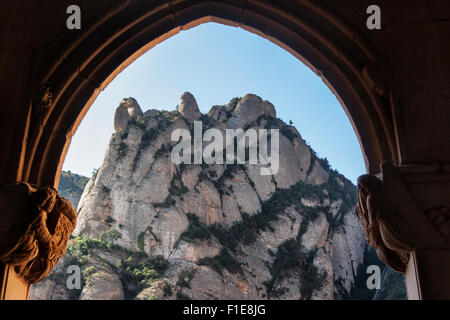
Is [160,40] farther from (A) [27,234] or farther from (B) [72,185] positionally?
(B) [72,185]

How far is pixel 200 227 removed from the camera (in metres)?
31.0

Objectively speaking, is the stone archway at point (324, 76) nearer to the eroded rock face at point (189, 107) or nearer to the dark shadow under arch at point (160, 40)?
the dark shadow under arch at point (160, 40)

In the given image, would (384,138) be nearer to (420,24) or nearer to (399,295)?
(420,24)

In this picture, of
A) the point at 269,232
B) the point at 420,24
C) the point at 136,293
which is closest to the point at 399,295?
the point at 269,232

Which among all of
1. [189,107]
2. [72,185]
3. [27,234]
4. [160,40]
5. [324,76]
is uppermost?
[189,107]

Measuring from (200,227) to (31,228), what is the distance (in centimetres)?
2842

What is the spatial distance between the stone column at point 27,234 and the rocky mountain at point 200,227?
928 inches

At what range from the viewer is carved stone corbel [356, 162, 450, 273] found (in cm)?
259

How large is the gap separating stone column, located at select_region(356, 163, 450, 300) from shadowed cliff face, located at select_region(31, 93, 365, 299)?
80.1 ft

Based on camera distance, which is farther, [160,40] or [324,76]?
[160,40]

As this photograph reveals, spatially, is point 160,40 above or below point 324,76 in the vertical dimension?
above

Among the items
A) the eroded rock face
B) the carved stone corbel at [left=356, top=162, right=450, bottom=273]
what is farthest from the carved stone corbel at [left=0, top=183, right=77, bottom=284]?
the eroded rock face

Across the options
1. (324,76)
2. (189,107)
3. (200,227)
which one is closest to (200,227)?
(200,227)
